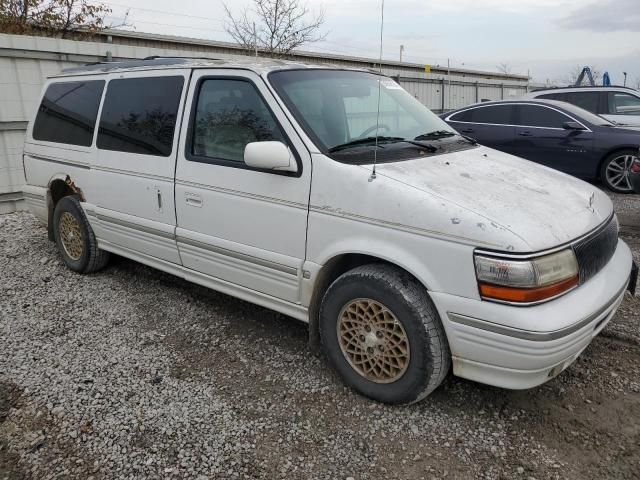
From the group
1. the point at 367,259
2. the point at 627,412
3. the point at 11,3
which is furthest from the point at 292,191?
the point at 11,3

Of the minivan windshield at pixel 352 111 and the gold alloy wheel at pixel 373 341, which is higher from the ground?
the minivan windshield at pixel 352 111

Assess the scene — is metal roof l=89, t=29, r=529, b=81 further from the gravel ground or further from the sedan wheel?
the gravel ground

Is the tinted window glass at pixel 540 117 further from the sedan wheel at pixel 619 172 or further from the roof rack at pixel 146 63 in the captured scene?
the roof rack at pixel 146 63

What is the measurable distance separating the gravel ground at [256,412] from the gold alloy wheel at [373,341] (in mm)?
A: 205

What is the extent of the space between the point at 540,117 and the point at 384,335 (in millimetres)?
7302

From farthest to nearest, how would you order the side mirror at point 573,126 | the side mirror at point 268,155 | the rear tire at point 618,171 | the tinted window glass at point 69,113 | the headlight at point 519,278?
the side mirror at point 573,126 < the rear tire at point 618,171 < the tinted window glass at point 69,113 < the side mirror at point 268,155 < the headlight at point 519,278

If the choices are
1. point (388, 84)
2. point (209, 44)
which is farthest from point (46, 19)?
point (388, 84)

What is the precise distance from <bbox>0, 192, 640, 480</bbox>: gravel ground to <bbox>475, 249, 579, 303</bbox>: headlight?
0.78m

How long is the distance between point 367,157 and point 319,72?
956 mm

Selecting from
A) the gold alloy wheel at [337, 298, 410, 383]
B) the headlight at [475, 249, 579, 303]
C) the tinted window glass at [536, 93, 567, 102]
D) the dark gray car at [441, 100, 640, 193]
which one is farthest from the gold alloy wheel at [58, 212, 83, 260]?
the tinted window glass at [536, 93, 567, 102]

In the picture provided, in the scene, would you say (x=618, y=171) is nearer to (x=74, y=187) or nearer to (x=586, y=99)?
(x=586, y=99)

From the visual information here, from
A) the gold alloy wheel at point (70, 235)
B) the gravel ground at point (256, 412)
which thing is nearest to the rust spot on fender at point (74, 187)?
the gold alloy wheel at point (70, 235)

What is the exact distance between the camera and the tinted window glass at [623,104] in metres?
9.53

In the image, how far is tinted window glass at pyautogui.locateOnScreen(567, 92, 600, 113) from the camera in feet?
32.4
